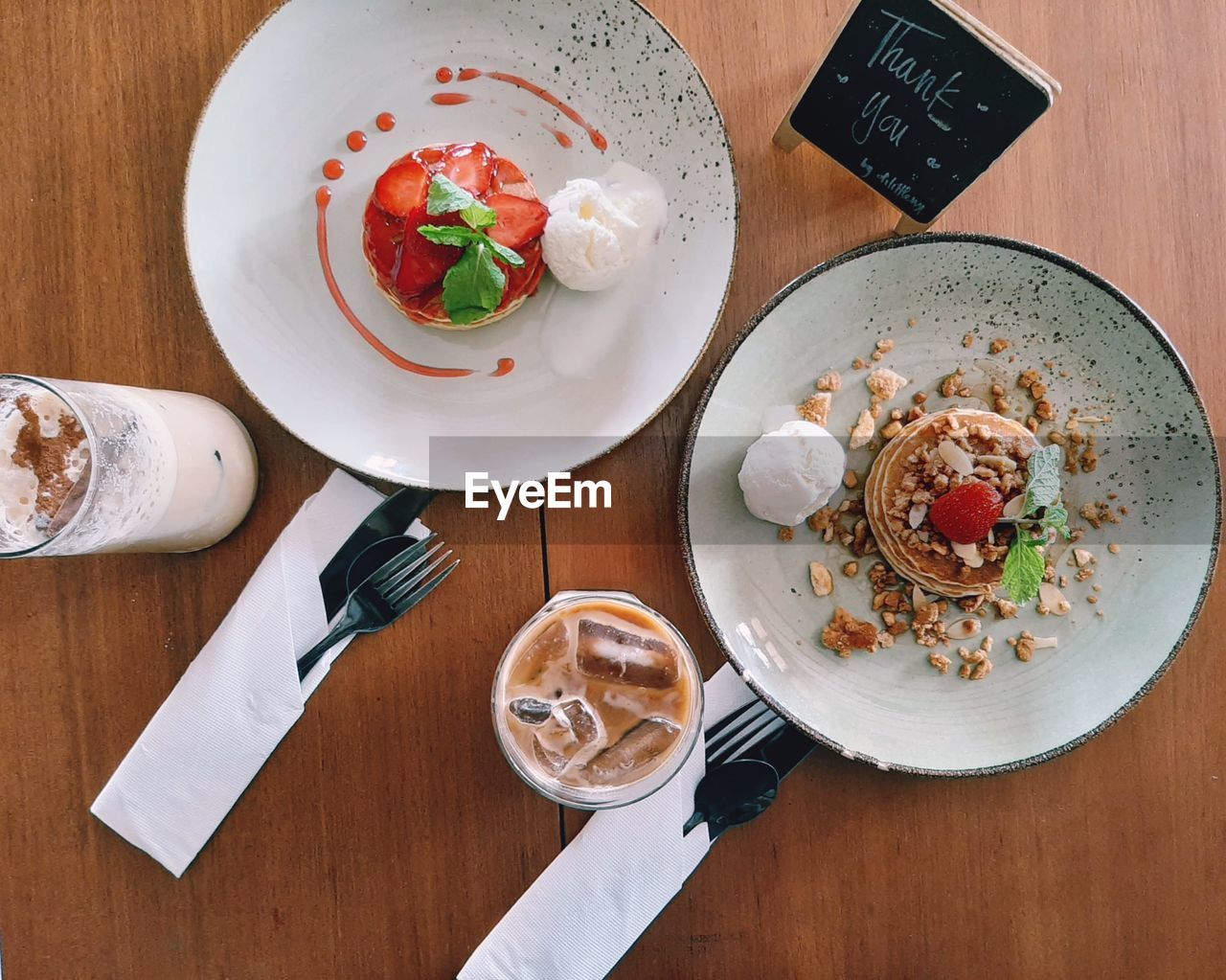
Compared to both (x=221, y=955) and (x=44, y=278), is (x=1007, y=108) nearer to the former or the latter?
(x=44, y=278)

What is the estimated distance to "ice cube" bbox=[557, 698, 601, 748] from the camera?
3.81 feet

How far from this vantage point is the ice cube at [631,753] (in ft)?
3.79

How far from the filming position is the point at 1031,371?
1245 mm

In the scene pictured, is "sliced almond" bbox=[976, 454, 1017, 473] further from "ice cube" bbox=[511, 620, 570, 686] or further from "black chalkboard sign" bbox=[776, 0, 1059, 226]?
"ice cube" bbox=[511, 620, 570, 686]

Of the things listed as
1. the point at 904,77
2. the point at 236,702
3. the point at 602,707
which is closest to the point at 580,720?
the point at 602,707

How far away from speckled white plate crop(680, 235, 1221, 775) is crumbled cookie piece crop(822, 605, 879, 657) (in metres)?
0.02

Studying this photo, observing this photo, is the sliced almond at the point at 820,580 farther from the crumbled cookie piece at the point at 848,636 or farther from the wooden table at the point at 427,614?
the wooden table at the point at 427,614

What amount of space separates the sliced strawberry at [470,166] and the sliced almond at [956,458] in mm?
742

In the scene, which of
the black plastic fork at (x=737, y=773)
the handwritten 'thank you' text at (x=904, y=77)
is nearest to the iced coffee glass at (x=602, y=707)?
the black plastic fork at (x=737, y=773)

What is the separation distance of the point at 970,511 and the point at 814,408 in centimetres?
25

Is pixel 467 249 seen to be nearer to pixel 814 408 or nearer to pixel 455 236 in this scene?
pixel 455 236

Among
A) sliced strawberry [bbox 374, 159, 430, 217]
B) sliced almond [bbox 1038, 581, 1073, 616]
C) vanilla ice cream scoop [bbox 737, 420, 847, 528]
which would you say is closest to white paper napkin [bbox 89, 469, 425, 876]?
sliced strawberry [bbox 374, 159, 430, 217]

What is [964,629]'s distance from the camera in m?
1.24

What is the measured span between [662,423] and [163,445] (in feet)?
2.20
